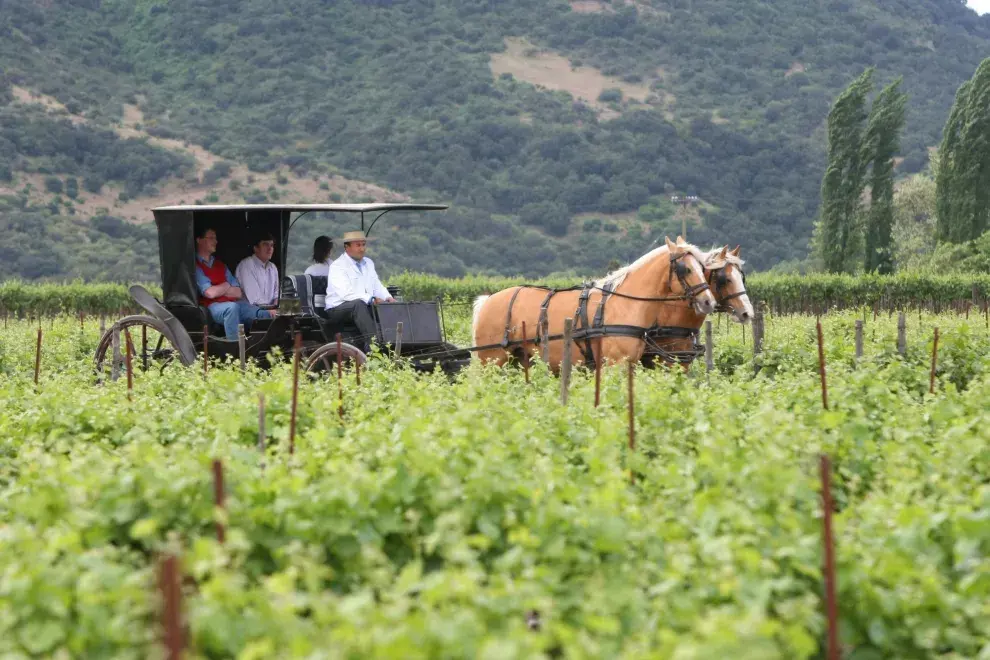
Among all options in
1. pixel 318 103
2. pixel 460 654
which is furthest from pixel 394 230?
pixel 460 654

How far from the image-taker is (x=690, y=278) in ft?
39.3

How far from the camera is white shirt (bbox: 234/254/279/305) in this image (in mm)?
13133

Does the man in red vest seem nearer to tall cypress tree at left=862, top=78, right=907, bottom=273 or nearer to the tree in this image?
tall cypress tree at left=862, top=78, right=907, bottom=273

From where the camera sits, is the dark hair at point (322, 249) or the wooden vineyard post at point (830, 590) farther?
the dark hair at point (322, 249)

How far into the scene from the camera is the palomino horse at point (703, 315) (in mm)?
12102

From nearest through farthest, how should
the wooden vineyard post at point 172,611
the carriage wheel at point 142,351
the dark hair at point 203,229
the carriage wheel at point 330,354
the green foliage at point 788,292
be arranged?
the wooden vineyard post at point 172,611
the carriage wheel at point 330,354
the carriage wheel at point 142,351
the dark hair at point 203,229
the green foliage at point 788,292

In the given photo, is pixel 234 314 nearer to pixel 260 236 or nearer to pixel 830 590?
pixel 260 236

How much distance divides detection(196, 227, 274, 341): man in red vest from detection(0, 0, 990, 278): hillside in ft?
134

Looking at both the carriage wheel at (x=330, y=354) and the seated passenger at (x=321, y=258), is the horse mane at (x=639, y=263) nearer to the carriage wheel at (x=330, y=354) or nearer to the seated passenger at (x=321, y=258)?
the carriage wheel at (x=330, y=354)

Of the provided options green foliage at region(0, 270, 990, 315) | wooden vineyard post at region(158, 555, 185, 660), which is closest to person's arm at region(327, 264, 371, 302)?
wooden vineyard post at region(158, 555, 185, 660)

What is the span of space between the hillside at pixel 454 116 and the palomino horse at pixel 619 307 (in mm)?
42126

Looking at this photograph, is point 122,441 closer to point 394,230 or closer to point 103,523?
point 103,523

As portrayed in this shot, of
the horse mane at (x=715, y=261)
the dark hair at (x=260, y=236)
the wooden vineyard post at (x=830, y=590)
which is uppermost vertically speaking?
the dark hair at (x=260, y=236)

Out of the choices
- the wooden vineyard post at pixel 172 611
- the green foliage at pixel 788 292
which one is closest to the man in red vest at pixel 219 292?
the wooden vineyard post at pixel 172 611
